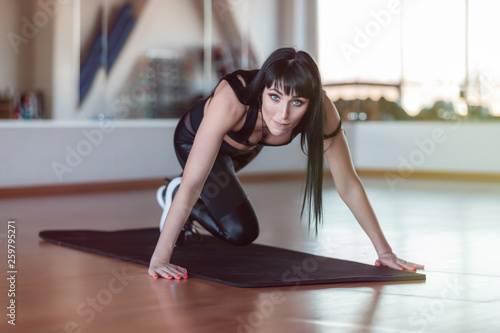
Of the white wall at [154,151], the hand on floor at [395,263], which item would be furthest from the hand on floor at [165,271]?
the white wall at [154,151]

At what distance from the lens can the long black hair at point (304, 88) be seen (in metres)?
2.38

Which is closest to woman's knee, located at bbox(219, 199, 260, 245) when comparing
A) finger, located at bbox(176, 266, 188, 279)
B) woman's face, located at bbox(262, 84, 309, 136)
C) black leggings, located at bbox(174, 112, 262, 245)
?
black leggings, located at bbox(174, 112, 262, 245)

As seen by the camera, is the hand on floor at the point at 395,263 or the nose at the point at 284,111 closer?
the nose at the point at 284,111

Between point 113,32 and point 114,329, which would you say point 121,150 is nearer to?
point 113,32

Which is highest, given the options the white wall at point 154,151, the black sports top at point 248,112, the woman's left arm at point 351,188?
the black sports top at point 248,112

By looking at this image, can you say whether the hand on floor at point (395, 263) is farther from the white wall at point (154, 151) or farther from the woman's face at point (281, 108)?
the white wall at point (154, 151)

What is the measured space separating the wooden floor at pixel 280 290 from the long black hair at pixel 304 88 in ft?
1.18

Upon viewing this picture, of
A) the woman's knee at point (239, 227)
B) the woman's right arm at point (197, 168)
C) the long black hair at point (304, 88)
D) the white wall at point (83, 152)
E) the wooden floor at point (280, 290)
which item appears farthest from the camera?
the white wall at point (83, 152)

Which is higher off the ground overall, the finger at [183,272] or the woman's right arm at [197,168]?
the woman's right arm at [197,168]

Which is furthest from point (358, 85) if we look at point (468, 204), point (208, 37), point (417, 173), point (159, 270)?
point (159, 270)

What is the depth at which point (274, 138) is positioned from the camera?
108 inches

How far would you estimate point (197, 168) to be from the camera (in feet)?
8.25

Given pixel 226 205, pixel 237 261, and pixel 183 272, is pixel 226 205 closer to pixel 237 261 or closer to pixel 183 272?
pixel 237 261

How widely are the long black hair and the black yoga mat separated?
26 centimetres
